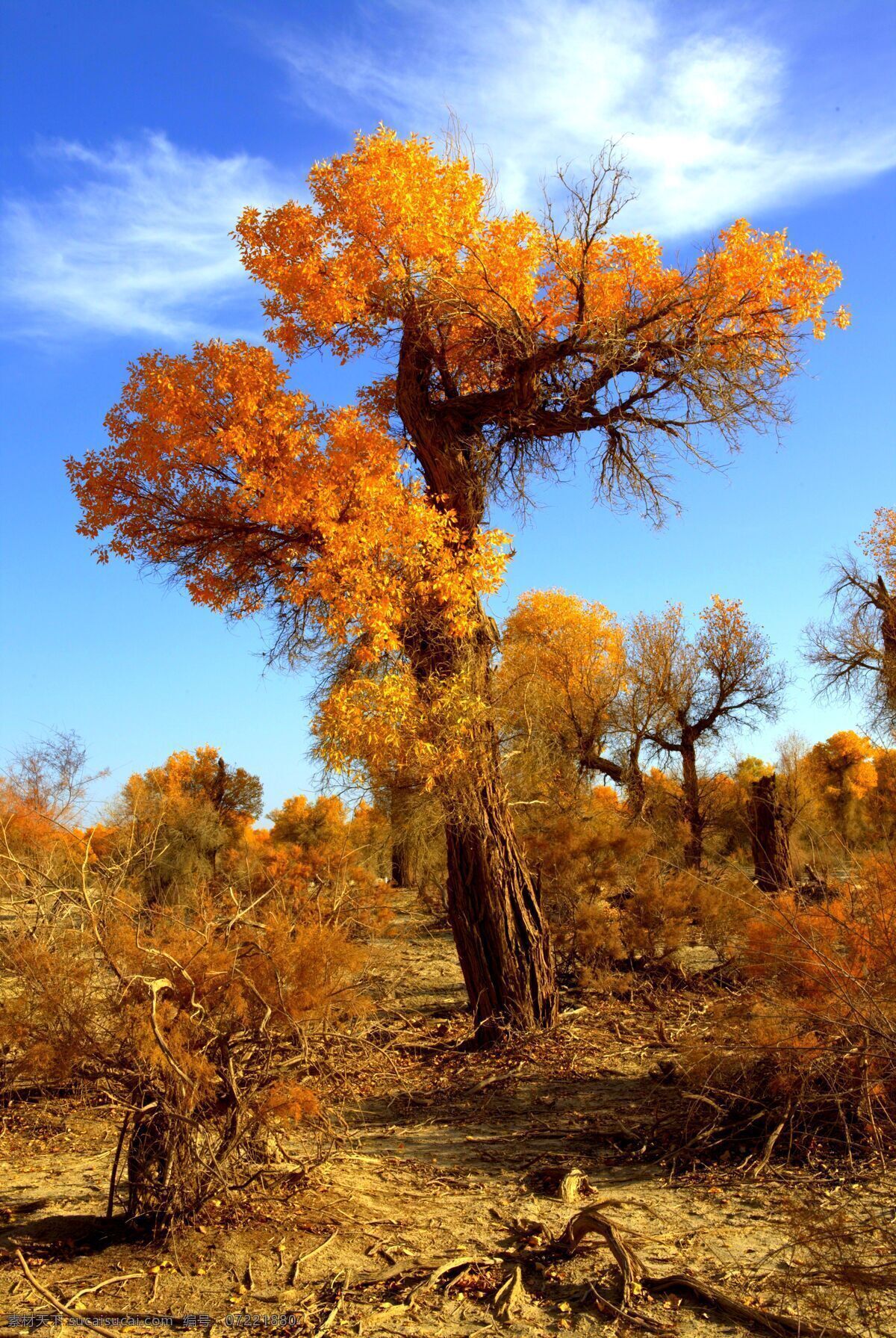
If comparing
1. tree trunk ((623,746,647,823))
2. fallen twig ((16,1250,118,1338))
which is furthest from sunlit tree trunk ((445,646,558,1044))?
tree trunk ((623,746,647,823))

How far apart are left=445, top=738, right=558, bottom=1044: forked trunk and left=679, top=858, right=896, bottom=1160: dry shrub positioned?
11.7 ft

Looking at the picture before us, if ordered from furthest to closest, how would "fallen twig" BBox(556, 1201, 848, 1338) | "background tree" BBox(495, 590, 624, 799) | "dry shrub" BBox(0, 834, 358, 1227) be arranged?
1. "background tree" BBox(495, 590, 624, 799)
2. "dry shrub" BBox(0, 834, 358, 1227)
3. "fallen twig" BBox(556, 1201, 848, 1338)

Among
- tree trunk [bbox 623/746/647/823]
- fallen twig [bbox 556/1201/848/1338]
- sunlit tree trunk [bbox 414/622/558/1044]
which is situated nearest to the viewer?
fallen twig [bbox 556/1201/848/1338]

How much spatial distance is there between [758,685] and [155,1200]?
26.0m

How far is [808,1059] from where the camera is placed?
575cm

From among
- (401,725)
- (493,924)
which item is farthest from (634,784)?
(401,725)

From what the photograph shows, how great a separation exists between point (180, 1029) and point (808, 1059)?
3630 mm

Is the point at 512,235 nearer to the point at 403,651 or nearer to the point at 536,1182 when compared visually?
the point at 403,651

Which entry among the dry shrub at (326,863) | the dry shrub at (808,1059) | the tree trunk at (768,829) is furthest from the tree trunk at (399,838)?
the dry shrub at (808,1059)

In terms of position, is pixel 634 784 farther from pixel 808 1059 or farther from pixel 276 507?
pixel 808 1059

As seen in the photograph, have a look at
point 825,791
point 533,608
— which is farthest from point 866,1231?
point 825,791

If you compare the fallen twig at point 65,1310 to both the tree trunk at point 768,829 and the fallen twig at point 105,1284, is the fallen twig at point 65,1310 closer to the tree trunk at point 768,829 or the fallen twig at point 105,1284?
the fallen twig at point 105,1284

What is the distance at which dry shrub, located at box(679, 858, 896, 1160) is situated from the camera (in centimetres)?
553

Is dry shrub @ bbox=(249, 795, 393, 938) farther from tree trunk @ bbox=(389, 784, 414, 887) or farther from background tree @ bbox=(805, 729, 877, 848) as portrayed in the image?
background tree @ bbox=(805, 729, 877, 848)
